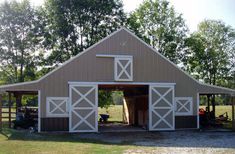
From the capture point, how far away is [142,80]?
22703mm

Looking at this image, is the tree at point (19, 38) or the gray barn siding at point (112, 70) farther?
the tree at point (19, 38)

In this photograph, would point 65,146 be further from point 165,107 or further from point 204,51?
point 204,51

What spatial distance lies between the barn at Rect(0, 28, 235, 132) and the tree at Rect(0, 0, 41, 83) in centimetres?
1284

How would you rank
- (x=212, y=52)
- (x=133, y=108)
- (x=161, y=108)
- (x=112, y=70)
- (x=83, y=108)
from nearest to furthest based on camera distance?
1. (x=83, y=108)
2. (x=112, y=70)
3. (x=161, y=108)
4. (x=133, y=108)
5. (x=212, y=52)

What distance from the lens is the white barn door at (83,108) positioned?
21.5 m

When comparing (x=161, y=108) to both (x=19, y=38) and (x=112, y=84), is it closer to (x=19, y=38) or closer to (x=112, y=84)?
(x=112, y=84)

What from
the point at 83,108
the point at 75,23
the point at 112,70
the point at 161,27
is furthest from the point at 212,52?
the point at 83,108

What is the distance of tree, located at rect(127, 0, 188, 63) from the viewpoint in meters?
39.3

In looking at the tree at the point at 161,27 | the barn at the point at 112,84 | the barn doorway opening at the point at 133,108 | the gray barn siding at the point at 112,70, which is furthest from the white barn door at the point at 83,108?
the tree at the point at 161,27

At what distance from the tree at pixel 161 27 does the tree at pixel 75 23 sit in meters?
3.34

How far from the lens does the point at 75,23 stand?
3534 cm

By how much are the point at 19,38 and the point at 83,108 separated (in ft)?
51.7

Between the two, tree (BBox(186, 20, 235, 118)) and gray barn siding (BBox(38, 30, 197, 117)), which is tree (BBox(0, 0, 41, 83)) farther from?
tree (BBox(186, 20, 235, 118))

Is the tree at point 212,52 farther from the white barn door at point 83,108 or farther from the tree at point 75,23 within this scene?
the white barn door at point 83,108
